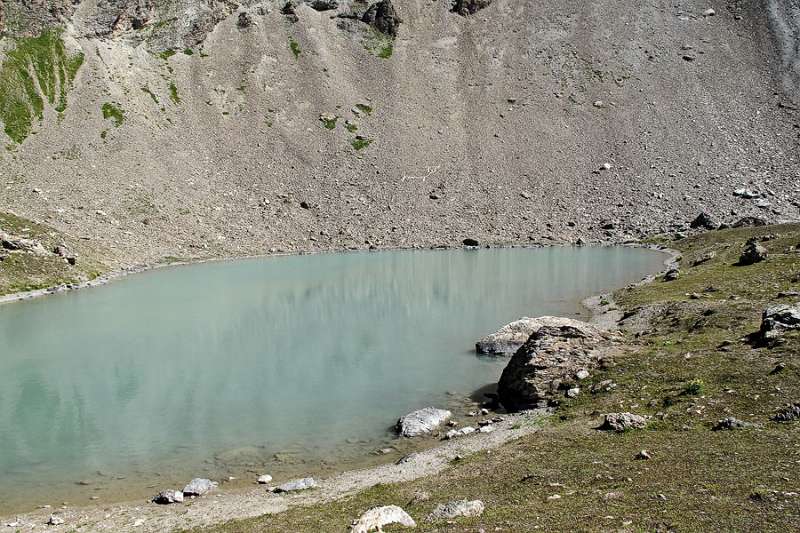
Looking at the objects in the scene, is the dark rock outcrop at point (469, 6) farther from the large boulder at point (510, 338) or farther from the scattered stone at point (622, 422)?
the scattered stone at point (622, 422)

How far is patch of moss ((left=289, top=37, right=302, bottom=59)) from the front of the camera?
4183 inches

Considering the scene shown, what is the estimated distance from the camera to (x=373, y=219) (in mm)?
80062

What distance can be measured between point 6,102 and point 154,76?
852 inches

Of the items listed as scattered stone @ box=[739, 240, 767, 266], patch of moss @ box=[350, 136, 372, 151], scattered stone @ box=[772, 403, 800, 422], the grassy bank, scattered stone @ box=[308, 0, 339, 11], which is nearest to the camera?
the grassy bank

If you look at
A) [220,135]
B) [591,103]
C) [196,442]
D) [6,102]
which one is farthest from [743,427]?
[6,102]

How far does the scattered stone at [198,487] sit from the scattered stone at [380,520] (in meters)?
6.69

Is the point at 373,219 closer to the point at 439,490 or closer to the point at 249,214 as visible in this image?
the point at 249,214

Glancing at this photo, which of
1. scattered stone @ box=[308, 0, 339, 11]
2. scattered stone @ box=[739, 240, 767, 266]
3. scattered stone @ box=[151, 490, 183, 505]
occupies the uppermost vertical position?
scattered stone @ box=[308, 0, 339, 11]

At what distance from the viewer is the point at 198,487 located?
15727 mm

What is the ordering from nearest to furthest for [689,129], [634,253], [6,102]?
1. [634,253]
2. [6,102]
3. [689,129]

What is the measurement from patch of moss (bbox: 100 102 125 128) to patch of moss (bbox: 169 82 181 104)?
29.0ft

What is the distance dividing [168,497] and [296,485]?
Answer: 326 cm

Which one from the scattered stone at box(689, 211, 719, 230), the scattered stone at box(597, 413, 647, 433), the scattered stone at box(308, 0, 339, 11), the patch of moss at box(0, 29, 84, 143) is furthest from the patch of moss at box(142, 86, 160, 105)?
the scattered stone at box(597, 413, 647, 433)

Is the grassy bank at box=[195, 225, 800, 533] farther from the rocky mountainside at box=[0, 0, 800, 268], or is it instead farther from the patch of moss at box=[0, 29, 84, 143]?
the patch of moss at box=[0, 29, 84, 143]
